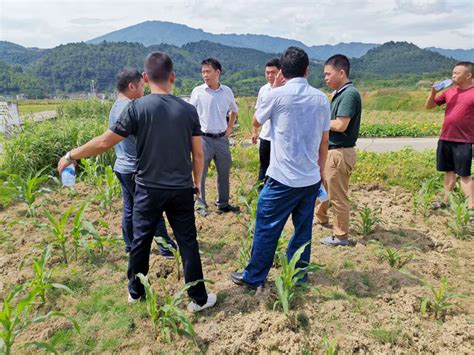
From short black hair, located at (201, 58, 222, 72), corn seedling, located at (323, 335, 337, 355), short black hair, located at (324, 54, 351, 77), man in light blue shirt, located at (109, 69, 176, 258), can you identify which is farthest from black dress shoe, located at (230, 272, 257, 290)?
short black hair, located at (201, 58, 222, 72)

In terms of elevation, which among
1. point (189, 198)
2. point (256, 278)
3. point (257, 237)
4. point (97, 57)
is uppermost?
point (97, 57)

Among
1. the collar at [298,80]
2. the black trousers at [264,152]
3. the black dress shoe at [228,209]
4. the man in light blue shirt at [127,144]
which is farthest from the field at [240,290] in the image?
the collar at [298,80]

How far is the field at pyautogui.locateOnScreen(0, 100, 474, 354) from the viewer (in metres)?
2.42

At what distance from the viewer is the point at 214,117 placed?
445cm

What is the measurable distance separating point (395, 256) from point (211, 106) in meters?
2.81

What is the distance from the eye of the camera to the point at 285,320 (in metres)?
2.51

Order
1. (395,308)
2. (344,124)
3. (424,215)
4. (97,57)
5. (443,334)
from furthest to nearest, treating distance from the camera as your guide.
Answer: (97,57) → (424,215) → (344,124) → (395,308) → (443,334)

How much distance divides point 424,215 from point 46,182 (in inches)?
236

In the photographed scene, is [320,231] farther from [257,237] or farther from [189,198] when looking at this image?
[189,198]

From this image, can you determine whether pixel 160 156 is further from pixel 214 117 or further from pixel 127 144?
pixel 214 117

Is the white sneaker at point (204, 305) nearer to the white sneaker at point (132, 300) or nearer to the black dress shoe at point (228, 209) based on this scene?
the white sneaker at point (132, 300)

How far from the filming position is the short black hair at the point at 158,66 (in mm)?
2324

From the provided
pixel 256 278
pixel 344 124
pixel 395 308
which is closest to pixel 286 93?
pixel 344 124

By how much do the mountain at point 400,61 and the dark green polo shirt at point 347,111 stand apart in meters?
122
